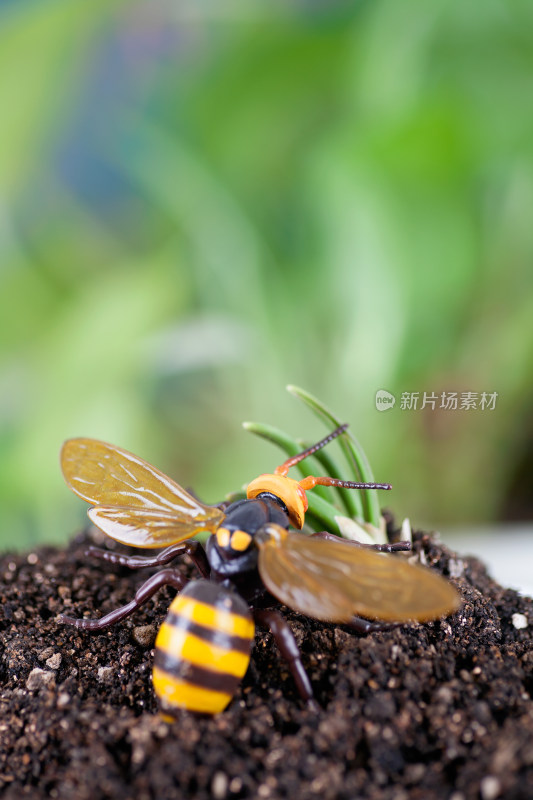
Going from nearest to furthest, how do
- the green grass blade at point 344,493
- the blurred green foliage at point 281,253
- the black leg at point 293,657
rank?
the black leg at point 293,657 → the green grass blade at point 344,493 → the blurred green foliage at point 281,253

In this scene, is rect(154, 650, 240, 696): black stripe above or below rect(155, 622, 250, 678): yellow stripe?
below

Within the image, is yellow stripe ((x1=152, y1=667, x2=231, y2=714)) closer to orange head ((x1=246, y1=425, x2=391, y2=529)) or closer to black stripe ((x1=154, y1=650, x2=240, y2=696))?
black stripe ((x1=154, y1=650, x2=240, y2=696))

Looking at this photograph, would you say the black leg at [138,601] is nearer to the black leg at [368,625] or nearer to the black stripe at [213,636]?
the black stripe at [213,636]

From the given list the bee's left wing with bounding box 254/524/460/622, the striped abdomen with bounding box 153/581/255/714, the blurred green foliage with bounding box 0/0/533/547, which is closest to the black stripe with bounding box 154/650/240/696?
the striped abdomen with bounding box 153/581/255/714

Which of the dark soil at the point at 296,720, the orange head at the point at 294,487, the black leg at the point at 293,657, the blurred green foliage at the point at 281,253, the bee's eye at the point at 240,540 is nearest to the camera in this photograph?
the dark soil at the point at 296,720

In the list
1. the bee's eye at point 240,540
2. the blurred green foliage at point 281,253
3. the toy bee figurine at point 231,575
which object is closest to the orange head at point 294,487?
the toy bee figurine at point 231,575

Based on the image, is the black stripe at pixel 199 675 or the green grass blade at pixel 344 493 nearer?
the black stripe at pixel 199 675

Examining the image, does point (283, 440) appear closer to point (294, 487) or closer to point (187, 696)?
point (294, 487)
